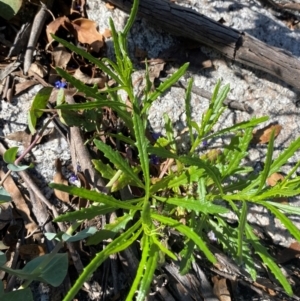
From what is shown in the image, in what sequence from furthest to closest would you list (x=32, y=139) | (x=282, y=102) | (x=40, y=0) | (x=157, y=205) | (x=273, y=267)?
(x=282, y=102) → (x=40, y=0) → (x=32, y=139) → (x=157, y=205) → (x=273, y=267)

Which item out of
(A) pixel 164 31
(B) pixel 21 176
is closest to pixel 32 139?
(B) pixel 21 176

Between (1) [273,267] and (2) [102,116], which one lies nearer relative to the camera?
(1) [273,267]

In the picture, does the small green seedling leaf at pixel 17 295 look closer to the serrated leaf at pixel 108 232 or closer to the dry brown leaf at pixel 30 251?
the serrated leaf at pixel 108 232

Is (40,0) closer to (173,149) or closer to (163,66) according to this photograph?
(163,66)

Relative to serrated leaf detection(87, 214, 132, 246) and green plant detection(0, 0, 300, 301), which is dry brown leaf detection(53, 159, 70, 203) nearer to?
green plant detection(0, 0, 300, 301)

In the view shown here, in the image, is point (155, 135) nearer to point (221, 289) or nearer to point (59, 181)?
point (59, 181)

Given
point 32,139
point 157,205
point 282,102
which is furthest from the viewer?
point 282,102
